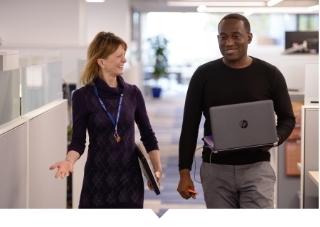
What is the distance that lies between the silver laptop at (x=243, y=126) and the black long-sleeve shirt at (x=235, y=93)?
105mm

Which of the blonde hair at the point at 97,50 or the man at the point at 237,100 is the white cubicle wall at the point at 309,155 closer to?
the man at the point at 237,100

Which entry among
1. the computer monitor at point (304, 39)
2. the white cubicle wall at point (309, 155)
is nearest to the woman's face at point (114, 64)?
the white cubicle wall at point (309, 155)

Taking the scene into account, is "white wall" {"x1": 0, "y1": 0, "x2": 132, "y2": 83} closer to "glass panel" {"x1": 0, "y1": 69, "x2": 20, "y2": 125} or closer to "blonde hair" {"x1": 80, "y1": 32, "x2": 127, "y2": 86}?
"glass panel" {"x1": 0, "y1": 69, "x2": 20, "y2": 125}

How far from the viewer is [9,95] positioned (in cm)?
298

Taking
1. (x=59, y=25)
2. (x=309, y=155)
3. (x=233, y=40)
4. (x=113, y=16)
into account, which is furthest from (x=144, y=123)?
(x=113, y=16)

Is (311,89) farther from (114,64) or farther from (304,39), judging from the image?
(304,39)

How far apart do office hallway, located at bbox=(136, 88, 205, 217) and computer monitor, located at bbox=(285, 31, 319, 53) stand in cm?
203

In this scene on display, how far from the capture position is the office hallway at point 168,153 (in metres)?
6.03

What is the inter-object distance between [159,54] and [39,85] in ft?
43.1

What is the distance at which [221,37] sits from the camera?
8.21 feet

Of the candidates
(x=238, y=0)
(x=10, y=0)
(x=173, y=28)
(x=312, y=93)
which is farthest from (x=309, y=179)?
(x=173, y=28)

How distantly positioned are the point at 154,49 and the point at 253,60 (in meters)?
14.5

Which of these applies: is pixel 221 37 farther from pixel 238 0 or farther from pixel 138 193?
pixel 238 0

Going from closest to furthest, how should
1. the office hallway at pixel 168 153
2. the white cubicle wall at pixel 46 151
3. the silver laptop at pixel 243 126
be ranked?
the silver laptop at pixel 243 126, the white cubicle wall at pixel 46 151, the office hallway at pixel 168 153
